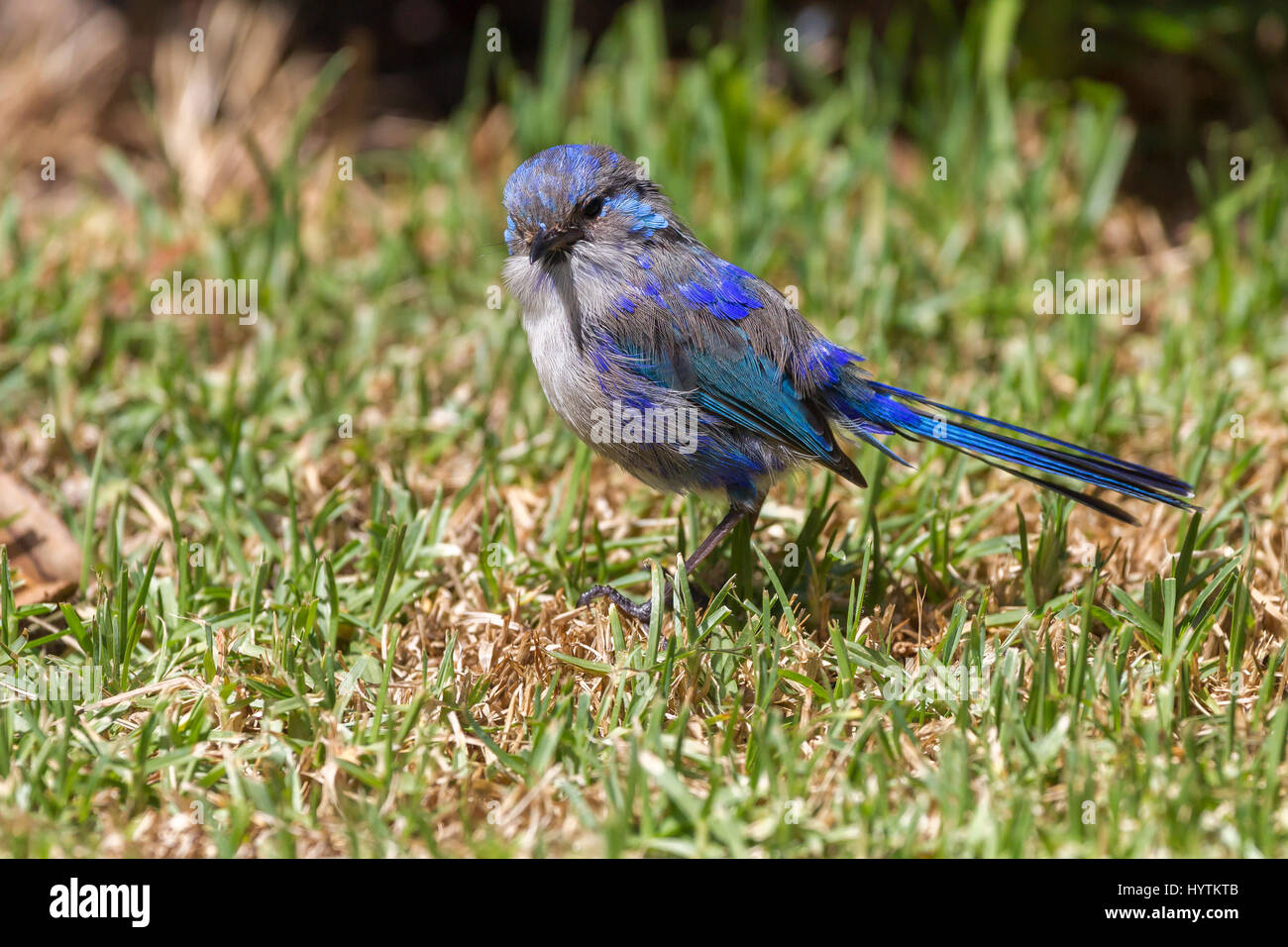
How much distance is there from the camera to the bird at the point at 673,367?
355cm

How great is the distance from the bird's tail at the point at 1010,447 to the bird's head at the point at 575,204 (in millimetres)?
770

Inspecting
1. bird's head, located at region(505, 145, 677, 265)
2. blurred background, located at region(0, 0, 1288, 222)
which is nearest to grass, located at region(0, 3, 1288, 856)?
blurred background, located at region(0, 0, 1288, 222)

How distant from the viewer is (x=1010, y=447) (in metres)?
3.55

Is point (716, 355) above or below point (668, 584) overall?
above

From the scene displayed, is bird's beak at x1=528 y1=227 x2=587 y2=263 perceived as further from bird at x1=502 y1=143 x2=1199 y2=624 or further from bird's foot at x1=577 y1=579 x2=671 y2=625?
bird's foot at x1=577 y1=579 x2=671 y2=625

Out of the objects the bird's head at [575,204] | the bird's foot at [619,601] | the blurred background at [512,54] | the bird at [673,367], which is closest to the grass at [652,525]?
the bird's foot at [619,601]

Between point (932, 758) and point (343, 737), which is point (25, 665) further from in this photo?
point (932, 758)

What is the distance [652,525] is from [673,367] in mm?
796

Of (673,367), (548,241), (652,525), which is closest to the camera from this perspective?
(548,241)

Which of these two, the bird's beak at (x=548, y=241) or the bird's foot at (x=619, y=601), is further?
the bird's foot at (x=619, y=601)

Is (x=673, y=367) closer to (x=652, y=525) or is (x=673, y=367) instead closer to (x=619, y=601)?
(x=619, y=601)

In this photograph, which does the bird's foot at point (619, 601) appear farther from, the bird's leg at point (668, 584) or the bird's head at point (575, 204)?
the bird's head at point (575, 204)

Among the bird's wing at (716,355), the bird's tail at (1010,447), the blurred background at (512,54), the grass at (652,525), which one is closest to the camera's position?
the grass at (652,525)

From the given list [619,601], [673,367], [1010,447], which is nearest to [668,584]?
[619,601]
